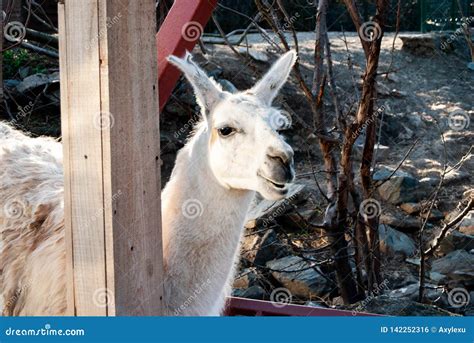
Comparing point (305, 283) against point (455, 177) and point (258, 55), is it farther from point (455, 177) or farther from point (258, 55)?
point (258, 55)

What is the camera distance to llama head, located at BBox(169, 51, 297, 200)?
3.46 metres

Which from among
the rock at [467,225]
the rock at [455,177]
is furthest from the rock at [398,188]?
the rock at [467,225]

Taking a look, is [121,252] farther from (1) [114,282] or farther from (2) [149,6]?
(2) [149,6]

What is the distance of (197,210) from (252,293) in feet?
10.5

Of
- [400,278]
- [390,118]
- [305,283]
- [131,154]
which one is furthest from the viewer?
[390,118]

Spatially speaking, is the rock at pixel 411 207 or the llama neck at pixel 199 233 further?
the rock at pixel 411 207

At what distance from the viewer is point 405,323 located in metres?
2.54

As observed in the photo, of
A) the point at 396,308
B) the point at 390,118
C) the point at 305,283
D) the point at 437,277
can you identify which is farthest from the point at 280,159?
the point at 390,118

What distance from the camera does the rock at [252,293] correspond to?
22.2ft

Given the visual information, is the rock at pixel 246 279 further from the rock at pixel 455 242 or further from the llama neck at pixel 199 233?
the llama neck at pixel 199 233

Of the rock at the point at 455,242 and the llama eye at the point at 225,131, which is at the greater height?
the llama eye at the point at 225,131

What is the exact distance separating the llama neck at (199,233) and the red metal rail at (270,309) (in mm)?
528

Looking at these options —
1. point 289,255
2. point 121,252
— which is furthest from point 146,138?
point 289,255

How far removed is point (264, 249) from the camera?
7.71 m
